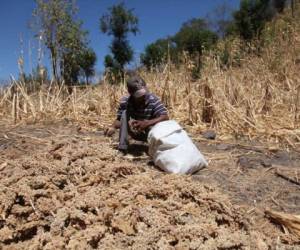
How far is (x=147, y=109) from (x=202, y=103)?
1186 millimetres

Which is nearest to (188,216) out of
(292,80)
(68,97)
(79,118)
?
(79,118)

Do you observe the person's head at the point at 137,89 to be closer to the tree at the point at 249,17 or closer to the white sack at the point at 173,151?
the white sack at the point at 173,151

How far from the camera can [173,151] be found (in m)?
2.84

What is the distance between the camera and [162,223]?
1.98 metres

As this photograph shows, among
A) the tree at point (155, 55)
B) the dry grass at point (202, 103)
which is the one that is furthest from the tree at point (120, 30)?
the dry grass at point (202, 103)

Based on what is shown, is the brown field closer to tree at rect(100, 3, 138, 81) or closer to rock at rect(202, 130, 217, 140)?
rock at rect(202, 130, 217, 140)

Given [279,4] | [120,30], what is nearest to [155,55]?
[120,30]

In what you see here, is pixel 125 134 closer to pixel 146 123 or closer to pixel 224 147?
pixel 146 123

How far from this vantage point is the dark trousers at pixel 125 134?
10.7ft

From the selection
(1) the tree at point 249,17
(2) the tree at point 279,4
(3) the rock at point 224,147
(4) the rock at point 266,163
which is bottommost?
(4) the rock at point 266,163

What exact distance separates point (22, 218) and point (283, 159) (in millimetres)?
2107

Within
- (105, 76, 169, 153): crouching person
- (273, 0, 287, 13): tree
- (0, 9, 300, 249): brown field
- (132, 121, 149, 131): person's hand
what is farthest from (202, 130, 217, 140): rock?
(273, 0, 287, 13): tree

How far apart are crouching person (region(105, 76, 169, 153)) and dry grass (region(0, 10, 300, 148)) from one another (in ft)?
2.95

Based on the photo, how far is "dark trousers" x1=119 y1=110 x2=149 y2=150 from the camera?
3275 millimetres
